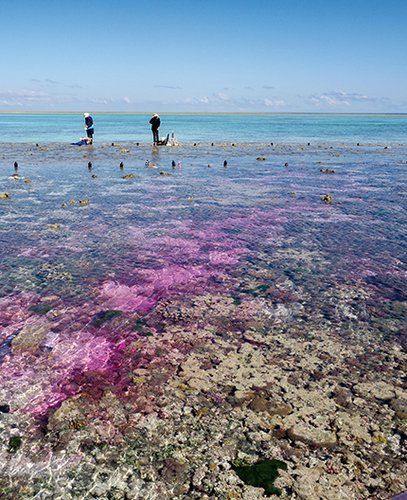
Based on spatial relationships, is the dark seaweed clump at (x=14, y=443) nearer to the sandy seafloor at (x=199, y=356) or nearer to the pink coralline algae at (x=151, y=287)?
the sandy seafloor at (x=199, y=356)

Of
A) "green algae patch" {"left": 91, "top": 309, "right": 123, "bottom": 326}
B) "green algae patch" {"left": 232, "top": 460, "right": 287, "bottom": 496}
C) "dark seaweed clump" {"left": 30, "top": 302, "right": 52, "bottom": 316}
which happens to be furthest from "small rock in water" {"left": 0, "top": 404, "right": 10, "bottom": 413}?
"green algae patch" {"left": 232, "top": 460, "right": 287, "bottom": 496}

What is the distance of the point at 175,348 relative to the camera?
28.9 ft

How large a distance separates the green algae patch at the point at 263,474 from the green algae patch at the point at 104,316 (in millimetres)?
5099

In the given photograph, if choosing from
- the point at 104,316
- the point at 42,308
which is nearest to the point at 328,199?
the point at 104,316

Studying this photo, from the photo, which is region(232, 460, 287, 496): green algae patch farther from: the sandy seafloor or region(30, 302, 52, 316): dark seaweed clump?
region(30, 302, 52, 316): dark seaweed clump

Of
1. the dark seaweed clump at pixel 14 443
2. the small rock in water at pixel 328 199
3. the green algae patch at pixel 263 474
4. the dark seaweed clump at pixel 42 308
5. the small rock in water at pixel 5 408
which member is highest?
the green algae patch at pixel 263 474

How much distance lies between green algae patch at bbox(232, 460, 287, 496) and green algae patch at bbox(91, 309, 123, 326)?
510 cm

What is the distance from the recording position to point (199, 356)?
28.0 feet

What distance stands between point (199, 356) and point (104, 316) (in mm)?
2859

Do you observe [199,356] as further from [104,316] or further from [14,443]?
[14,443]

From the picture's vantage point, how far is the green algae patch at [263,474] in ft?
18.1

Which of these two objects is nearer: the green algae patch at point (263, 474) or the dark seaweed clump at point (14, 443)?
the green algae patch at point (263, 474)

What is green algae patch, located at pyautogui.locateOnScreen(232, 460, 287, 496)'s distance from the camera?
218 inches

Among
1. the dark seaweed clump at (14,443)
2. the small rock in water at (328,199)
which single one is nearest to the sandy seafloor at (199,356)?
the dark seaweed clump at (14,443)
